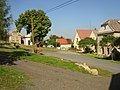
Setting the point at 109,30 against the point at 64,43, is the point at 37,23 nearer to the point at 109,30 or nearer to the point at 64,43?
the point at 64,43

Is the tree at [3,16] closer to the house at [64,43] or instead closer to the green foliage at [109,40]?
the green foliage at [109,40]

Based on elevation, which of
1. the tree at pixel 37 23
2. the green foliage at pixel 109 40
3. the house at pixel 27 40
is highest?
the tree at pixel 37 23

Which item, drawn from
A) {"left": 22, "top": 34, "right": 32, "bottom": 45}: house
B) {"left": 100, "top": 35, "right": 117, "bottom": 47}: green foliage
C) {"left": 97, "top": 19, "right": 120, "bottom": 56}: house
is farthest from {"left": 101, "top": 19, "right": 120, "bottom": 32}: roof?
{"left": 22, "top": 34, "right": 32, "bottom": 45}: house

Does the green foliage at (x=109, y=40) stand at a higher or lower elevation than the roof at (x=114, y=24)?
lower

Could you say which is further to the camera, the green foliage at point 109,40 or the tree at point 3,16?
the green foliage at point 109,40

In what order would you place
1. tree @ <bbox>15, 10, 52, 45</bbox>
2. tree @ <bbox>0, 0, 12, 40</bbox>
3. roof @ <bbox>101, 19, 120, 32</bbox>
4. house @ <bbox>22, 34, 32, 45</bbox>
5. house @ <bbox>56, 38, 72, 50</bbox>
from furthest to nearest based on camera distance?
house @ <bbox>22, 34, 32, 45</bbox>, house @ <bbox>56, 38, 72, 50</bbox>, tree @ <bbox>15, 10, 52, 45</bbox>, roof @ <bbox>101, 19, 120, 32</bbox>, tree @ <bbox>0, 0, 12, 40</bbox>

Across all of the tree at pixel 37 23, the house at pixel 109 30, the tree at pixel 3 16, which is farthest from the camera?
the tree at pixel 37 23

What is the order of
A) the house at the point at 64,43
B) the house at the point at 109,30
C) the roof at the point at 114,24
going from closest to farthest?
the house at the point at 109,30
the roof at the point at 114,24
the house at the point at 64,43

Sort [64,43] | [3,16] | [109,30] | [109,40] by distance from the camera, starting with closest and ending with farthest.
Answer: [3,16], [109,40], [109,30], [64,43]

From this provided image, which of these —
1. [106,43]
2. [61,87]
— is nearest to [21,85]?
[61,87]

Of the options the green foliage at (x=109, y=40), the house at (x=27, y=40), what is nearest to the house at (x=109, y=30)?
the green foliage at (x=109, y=40)

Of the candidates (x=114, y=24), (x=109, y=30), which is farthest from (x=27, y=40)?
(x=114, y=24)

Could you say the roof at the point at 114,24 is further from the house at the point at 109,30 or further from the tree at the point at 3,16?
the tree at the point at 3,16

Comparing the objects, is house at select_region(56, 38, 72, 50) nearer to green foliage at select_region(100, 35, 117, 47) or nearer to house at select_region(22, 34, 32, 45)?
house at select_region(22, 34, 32, 45)
